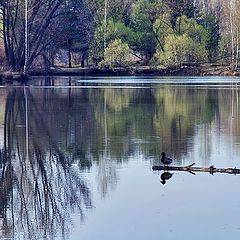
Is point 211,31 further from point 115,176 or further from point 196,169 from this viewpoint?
point 115,176

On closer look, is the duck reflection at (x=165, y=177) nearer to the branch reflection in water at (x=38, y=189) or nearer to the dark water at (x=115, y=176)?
the dark water at (x=115, y=176)

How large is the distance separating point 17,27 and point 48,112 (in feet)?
121

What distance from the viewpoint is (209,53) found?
79.2m

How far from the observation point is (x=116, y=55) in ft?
242

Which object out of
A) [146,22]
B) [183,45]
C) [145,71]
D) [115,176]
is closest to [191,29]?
[183,45]

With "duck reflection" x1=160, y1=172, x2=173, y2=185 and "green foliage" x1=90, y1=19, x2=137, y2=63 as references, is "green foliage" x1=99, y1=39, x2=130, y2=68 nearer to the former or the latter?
"green foliage" x1=90, y1=19, x2=137, y2=63

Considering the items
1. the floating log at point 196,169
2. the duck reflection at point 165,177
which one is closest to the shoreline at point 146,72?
the floating log at point 196,169

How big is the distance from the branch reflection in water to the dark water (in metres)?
0.02

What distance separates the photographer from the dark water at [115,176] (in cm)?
1097

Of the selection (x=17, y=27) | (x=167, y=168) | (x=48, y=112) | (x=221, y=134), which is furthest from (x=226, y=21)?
(x=167, y=168)

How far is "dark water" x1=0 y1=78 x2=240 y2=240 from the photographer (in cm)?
1097

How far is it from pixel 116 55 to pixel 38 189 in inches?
2382

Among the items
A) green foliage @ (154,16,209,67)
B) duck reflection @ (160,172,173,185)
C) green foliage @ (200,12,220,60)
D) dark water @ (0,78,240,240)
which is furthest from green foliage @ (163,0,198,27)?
duck reflection @ (160,172,173,185)

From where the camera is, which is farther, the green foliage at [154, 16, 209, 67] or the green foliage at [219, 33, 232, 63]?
the green foliage at [219, 33, 232, 63]
